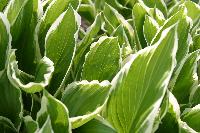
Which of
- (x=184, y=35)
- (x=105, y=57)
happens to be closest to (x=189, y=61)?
(x=184, y=35)

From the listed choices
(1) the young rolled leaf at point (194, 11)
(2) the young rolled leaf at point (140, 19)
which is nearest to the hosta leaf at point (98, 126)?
(2) the young rolled leaf at point (140, 19)

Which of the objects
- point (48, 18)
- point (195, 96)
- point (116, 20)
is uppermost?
point (48, 18)

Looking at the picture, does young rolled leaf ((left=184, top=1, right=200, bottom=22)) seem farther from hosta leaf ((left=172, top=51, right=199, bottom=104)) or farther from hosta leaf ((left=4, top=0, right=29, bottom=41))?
hosta leaf ((left=4, top=0, right=29, bottom=41))

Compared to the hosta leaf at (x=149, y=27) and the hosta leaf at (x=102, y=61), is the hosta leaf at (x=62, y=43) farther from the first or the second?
the hosta leaf at (x=149, y=27)

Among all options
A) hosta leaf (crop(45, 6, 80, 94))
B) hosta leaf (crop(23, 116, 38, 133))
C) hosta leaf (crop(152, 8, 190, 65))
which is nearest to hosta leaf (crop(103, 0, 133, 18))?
hosta leaf (crop(152, 8, 190, 65))

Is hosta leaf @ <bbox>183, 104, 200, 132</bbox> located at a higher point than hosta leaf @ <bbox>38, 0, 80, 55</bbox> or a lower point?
lower

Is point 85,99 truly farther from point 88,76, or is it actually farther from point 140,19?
point 140,19

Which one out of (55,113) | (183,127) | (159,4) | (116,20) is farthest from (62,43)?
(159,4)
